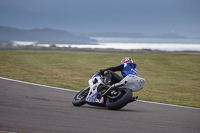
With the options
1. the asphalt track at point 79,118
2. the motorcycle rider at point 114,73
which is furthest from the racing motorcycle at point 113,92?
the asphalt track at point 79,118

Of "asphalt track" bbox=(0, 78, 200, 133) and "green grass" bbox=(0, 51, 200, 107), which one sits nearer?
"asphalt track" bbox=(0, 78, 200, 133)

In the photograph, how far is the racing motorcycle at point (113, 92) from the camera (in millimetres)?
8383

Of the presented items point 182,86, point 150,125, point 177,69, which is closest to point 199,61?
point 177,69

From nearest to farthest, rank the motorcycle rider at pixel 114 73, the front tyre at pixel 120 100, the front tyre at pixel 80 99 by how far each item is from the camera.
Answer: the front tyre at pixel 120 100
the motorcycle rider at pixel 114 73
the front tyre at pixel 80 99

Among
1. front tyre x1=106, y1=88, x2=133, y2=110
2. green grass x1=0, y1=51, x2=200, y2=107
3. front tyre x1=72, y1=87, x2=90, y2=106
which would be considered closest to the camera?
front tyre x1=106, y1=88, x2=133, y2=110

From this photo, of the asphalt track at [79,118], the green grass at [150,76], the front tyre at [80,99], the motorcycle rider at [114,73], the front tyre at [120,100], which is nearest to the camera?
the asphalt track at [79,118]

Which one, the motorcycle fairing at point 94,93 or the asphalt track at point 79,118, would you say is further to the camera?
the motorcycle fairing at point 94,93

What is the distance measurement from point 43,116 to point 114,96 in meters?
2.18

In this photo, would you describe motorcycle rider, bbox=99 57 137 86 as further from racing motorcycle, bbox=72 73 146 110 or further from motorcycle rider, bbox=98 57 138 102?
racing motorcycle, bbox=72 73 146 110

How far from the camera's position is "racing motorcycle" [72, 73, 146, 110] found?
8383 millimetres

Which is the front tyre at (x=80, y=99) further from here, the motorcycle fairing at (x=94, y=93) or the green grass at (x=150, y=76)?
the green grass at (x=150, y=76)

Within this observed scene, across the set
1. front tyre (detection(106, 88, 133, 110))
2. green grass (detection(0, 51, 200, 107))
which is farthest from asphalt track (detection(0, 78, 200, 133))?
green grass (detection(0, 51, 200, 107))

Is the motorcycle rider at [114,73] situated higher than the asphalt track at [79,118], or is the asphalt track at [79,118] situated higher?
the motorcycle rider at [114,73]

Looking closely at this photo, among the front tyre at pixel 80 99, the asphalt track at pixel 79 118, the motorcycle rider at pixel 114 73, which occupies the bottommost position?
the asphalt track at pixel 79 118
